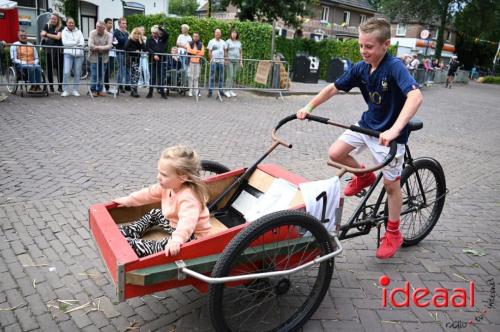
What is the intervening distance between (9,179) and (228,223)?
305 cm

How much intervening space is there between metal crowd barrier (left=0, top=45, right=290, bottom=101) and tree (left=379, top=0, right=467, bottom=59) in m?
29.6

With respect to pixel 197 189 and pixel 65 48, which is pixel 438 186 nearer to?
pixel 197 189

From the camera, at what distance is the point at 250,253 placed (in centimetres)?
235

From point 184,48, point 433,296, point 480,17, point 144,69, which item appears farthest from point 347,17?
point 433,296

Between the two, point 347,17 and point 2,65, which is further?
point 347,17

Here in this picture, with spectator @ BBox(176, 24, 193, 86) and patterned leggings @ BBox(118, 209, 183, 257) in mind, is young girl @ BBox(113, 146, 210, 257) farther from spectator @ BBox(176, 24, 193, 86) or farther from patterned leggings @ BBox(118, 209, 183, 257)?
spectator @ BBox(176, 24, 193, 86)

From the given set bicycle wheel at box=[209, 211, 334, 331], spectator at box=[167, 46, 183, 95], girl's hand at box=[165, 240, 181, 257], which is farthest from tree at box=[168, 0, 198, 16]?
girl's hand at box=[165, 240, 181, 257]

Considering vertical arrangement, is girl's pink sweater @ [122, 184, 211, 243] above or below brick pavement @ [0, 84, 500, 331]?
above

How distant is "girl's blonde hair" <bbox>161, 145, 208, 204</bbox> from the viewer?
8.39ft

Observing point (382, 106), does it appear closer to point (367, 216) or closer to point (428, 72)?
point (367, 216)

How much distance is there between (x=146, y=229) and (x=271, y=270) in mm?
896

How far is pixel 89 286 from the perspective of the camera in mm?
2984

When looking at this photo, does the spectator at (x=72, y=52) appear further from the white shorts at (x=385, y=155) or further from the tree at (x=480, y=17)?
the tree at (x=480, y=17)

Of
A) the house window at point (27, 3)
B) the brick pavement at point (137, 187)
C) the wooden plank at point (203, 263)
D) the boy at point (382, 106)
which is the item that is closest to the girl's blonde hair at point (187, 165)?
the wooden plank at point (203, 263)
